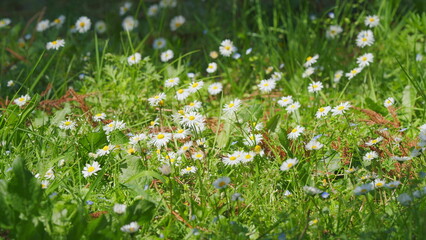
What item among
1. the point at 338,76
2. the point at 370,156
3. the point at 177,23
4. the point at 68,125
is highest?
the point at 68,125

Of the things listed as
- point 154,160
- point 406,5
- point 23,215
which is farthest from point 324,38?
point 23,215

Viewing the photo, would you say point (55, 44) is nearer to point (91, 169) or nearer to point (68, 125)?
point (68, 125)

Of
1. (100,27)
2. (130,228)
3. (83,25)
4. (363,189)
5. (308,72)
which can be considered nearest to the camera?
(130,228)

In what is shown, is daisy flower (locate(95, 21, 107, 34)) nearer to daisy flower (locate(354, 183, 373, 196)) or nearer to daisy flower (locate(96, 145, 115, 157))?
daisy flower (locate(96, 145, 115, 157))

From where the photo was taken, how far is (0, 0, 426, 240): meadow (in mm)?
1907

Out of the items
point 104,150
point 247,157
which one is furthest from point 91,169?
point 247,157

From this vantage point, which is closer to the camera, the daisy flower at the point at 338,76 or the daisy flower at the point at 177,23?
the daisy flower at the point at 338,76

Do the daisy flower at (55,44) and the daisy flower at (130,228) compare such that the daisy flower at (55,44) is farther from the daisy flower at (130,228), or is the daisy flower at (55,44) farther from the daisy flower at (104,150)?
the daisy flower at (130,228)

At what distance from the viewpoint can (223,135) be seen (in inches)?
104

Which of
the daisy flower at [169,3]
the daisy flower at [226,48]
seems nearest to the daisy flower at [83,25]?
the daisy flower at [169,3]

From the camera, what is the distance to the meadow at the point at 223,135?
1.91 metres

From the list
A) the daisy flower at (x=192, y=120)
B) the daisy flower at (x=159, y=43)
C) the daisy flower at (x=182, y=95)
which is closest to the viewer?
the daisy flower at (x=192, y=120)

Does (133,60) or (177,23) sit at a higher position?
(133,60)

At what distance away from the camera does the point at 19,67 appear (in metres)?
3.57
